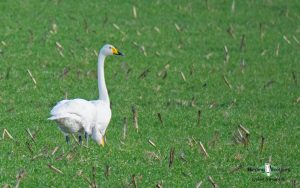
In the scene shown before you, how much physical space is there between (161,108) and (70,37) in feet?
22.5

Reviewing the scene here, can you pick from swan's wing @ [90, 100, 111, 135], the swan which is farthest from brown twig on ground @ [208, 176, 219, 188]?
swan's wing @ [90, 100, 111, 135]

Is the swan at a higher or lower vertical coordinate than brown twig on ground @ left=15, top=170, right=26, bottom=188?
lower

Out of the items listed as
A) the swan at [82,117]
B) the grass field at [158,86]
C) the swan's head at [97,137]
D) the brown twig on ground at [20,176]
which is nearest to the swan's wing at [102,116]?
the swan at [82,117]

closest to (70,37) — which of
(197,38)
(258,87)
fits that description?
(197,38)

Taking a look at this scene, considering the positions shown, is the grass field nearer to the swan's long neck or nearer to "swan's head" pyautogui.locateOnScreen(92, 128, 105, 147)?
"swan's head" pyautogui.locateOnScreen(92, 128, 105, 147)

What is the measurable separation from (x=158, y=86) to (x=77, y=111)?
743cm

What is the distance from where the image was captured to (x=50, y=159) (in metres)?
14.5

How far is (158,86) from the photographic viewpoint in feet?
75.0

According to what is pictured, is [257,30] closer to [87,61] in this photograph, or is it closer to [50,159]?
[87,61]

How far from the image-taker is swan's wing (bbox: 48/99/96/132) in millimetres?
15220

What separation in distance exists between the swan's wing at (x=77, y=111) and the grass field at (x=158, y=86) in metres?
0.44

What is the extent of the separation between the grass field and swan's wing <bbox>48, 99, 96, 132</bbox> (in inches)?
17.4

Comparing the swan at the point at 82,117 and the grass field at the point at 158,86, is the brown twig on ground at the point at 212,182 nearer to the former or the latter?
the grass field at the point at 158,86

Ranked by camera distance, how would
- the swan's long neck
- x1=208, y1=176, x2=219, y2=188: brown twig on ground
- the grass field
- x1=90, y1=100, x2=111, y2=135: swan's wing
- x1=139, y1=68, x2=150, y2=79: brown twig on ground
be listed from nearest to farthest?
x1=208, y1=176, x2=219, y2=188: brown twig on ground
the grass field
x1=90, y1=100, x2=111, y2=135: swan's wing
the swan's long neck
x1=139, y1=68, x2=150, y2=79: brown twig on ground
